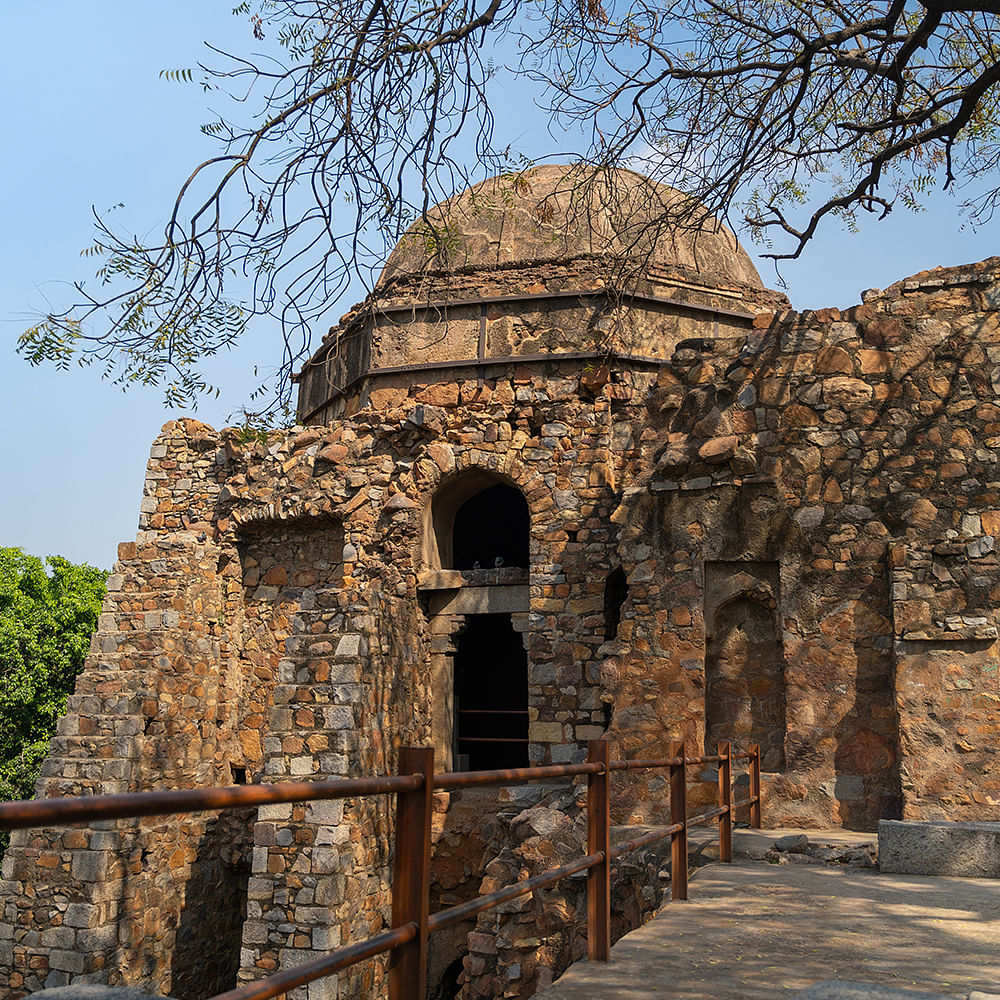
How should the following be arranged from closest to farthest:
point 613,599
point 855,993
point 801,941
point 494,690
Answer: point 855,993 < point 801,941 < point 613,599 < point 494,690

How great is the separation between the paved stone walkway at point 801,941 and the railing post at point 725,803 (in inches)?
15.5

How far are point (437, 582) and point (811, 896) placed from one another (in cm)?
632

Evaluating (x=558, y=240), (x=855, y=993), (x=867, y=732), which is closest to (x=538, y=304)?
(x=558, y=240)

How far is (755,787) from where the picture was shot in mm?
7875

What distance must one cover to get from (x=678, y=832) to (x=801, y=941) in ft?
2.91

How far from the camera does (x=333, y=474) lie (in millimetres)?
11484

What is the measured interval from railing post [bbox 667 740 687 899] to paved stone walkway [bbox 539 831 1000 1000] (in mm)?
103

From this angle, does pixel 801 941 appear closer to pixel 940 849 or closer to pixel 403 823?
pixel 940 849

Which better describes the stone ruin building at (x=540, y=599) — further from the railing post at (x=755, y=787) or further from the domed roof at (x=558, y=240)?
the railing post at (x=755, y=787)

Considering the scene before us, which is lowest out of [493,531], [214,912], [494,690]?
[214,912]

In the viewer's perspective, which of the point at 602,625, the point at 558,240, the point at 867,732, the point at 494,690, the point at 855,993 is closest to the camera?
the point at 855,993

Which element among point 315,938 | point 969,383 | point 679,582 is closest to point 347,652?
point 315,938

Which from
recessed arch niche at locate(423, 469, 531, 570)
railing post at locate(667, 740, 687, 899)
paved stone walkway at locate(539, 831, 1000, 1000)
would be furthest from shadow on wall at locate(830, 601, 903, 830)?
recessed arch niche at locate(423, 469, 531, 570)

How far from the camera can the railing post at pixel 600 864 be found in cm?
397
